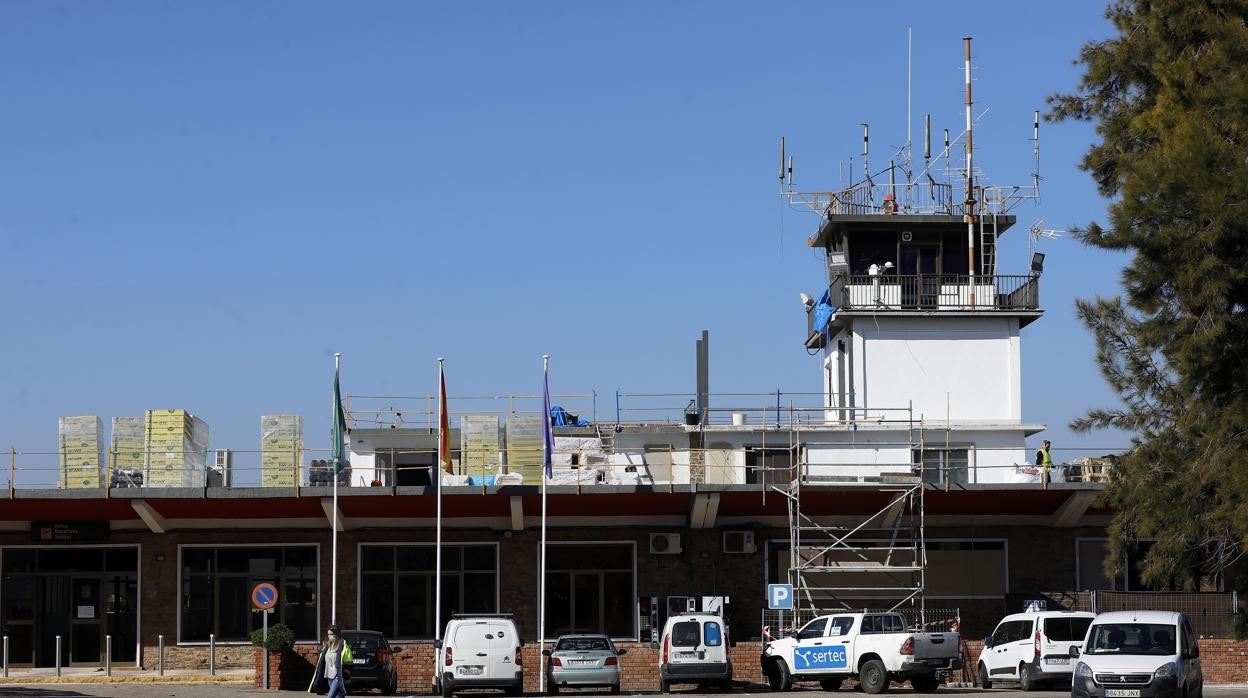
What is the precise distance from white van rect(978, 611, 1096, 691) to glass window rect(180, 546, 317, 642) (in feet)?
55.8

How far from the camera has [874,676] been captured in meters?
30.7

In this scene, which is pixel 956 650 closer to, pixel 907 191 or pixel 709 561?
pixel 709 561

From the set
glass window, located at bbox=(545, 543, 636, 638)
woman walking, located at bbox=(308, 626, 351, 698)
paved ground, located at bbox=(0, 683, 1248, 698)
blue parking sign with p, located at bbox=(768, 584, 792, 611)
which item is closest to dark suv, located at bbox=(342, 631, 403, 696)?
paved ground, located at bbox=(0, 683, 1248, 698)

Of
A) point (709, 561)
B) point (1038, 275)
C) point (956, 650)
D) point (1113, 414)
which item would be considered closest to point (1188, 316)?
point (1113, 414)

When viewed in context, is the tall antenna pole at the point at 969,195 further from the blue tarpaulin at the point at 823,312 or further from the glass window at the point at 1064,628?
the glass window at the point at 1064,628

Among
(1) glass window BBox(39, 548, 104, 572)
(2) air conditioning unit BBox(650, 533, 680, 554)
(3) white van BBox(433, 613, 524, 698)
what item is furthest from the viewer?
(2) air conditioning unit BBox(650, 533, 680, 554)

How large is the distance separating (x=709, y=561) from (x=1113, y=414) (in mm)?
14554

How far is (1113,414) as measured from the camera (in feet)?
91.8

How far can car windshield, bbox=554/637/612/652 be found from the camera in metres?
32.5

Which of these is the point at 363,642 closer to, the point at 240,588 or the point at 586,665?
the point at 586,665

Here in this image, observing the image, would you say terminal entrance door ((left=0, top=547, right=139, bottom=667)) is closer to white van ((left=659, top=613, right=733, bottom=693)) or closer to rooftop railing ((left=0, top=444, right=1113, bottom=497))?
rooftop railing ((left=0, top=444, right=1113, bottom=497))

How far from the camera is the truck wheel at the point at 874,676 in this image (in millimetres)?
30609

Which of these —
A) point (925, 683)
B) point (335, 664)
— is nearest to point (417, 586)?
point (925, 683)

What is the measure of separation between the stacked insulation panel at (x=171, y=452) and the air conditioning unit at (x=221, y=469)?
0.52 metres
